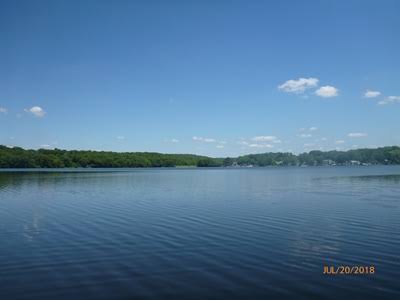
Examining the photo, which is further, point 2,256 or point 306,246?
point 306,246

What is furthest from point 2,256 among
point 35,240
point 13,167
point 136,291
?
point 13,167

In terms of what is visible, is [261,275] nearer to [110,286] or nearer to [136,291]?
[136,291]

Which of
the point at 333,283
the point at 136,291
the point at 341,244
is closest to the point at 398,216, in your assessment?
the point at 341,244

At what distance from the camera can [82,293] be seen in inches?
400

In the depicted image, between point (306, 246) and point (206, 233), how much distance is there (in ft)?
18.3

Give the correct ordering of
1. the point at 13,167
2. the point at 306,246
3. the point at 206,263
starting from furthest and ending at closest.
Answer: the point at 13,167 < the point at 306,246 < the point at 206,263

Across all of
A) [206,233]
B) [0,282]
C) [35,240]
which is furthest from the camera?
[206,233]

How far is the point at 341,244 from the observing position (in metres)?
15.9
